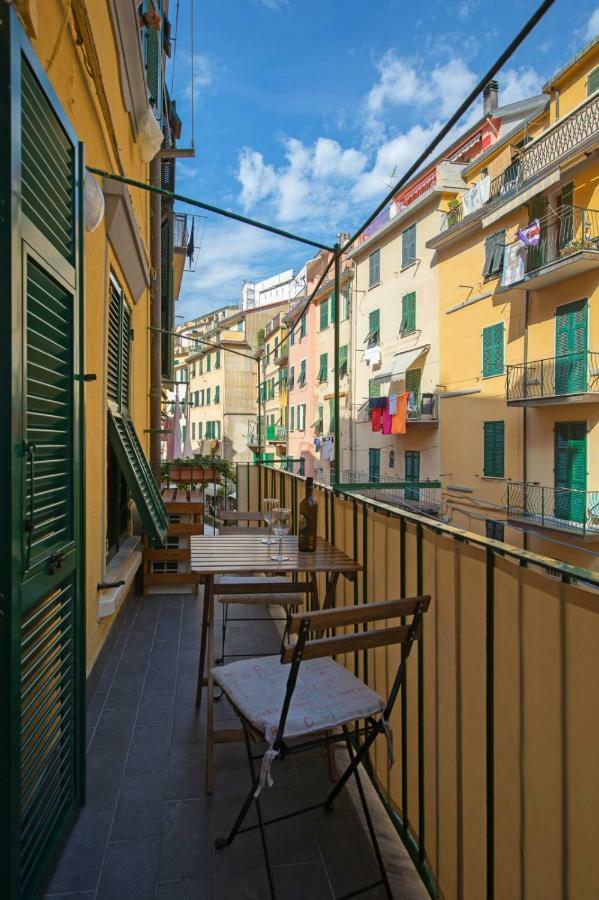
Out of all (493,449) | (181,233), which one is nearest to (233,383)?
(493,449)

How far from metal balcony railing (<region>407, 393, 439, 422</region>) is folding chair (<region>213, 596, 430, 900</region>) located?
17.0 m

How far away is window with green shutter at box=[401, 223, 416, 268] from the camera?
19.5m

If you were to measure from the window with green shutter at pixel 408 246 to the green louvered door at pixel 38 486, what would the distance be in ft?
62.7

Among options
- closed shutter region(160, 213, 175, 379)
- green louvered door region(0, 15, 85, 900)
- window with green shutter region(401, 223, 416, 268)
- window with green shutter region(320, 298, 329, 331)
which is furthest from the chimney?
green louvered door region(0, 15, 85, 900)

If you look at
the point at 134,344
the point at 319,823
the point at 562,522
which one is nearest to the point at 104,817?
the point at 319,823

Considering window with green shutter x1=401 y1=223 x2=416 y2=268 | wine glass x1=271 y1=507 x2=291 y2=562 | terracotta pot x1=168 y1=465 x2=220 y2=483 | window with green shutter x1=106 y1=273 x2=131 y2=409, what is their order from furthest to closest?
window with green shutter x1=401 y1=223 x2=416 y2=268 → terracotta pot x1=168 y1=465 x2=220 y2=483 → window with green shutter x1=106 y1=273 x2=131 y2=409 → wine glass x1=271 y1=507 x2=291 y2=562

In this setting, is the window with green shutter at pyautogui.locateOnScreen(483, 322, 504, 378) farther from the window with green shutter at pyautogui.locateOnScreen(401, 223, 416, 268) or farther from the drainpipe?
the drainpipe

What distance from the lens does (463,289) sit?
17.5 meters

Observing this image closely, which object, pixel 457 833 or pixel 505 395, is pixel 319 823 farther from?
pixel 505 395

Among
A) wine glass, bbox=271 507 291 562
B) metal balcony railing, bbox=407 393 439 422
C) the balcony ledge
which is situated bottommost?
wine glass, bbox=271 507 291 562

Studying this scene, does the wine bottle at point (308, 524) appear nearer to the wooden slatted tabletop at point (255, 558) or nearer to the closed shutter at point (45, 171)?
the wooden slatted tabletop at point (255, 558)

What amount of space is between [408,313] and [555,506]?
8.84 metres

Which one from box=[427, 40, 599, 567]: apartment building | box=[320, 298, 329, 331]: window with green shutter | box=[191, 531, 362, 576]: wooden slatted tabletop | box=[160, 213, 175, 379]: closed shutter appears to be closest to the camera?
box=[191, 531, 362, 576]: wooden slatted tabletop

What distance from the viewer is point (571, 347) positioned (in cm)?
1398
